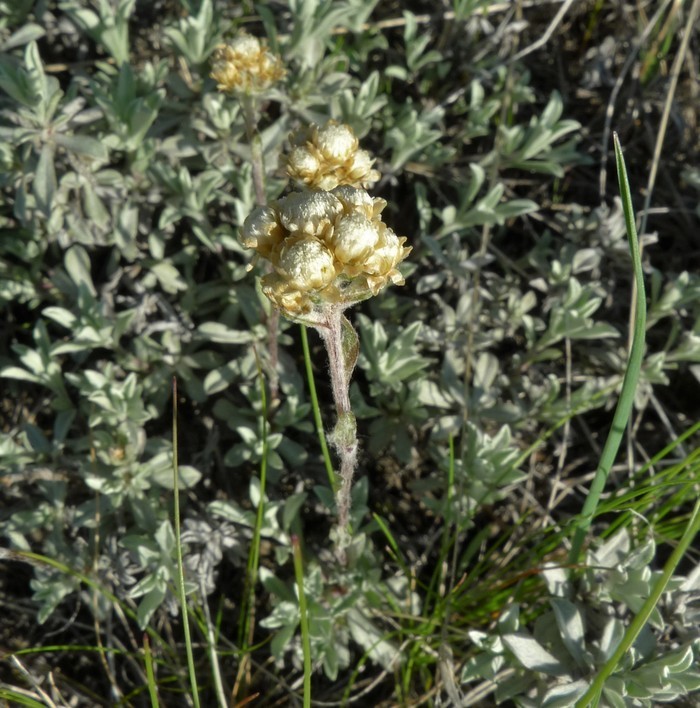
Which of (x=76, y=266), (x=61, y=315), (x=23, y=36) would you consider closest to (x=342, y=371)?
(x=61, y=315)

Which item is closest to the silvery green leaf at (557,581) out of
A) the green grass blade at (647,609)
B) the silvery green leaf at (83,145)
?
the green grass blade at (647,609)

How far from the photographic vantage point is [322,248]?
4.81ft

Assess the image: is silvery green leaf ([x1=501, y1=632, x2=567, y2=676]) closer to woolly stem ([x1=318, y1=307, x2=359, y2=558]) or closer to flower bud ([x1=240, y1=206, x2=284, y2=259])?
woolly stem ([x1=318, y1=307, x2=359, y2=558])

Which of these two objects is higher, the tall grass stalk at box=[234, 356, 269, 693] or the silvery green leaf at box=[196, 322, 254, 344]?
the silvery green leaf at box=[196, 322, 254, 344]

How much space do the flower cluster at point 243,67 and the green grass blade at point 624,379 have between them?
3.50 feet

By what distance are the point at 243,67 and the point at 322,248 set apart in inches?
38.6

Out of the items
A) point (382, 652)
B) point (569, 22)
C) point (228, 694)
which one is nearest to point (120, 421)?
point (228, 694)

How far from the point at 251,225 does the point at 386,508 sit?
4.87 feet

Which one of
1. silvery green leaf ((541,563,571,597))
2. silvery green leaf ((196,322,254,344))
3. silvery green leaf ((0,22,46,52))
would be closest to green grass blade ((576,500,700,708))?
silvery green leaf ((541,563,571,597))

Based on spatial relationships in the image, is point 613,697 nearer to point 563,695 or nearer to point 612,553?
point 563,695

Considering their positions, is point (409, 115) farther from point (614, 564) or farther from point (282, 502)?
point (614, 564)

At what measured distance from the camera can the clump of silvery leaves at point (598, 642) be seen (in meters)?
1.91

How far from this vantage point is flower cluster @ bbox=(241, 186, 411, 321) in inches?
57.0

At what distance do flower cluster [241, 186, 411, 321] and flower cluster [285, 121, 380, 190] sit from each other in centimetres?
31
